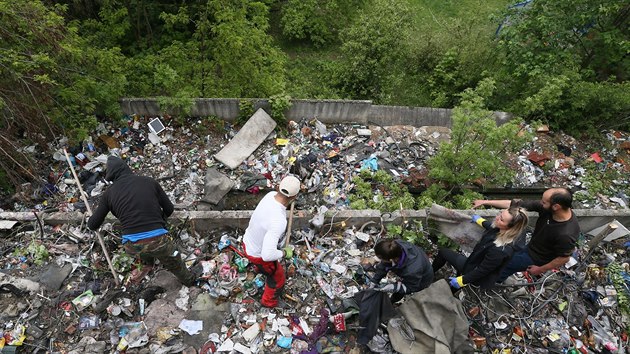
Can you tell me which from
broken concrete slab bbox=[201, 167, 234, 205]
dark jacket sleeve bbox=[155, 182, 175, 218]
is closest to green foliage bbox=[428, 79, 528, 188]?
broken concrete slab bbox=[201, 167, 234, 205]

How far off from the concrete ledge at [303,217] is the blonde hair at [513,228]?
3.94 ft

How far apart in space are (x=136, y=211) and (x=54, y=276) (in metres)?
1.56

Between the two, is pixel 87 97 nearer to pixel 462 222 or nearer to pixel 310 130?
pixel 310 130

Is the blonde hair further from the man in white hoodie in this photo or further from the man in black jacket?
the man in black jacket

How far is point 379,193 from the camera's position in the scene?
A: 5.70m

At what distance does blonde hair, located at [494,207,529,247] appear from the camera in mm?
3402

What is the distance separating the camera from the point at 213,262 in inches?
178

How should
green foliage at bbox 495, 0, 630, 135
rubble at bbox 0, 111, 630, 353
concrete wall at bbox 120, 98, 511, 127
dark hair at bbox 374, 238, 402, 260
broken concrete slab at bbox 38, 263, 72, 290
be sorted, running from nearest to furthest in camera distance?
dark hair at bbox 374, 238, 402, 260, rubble at bbox 0, 111, 630, 353, broken concrete slab at bbox 38, 263, 72, 290, concrete wall at bbox 120, 98, 511, 127, green foliage at bbox 495, 0, 630, 135

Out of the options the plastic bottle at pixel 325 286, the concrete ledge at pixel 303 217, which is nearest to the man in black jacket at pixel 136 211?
the concrete ledge at pixel 303 217

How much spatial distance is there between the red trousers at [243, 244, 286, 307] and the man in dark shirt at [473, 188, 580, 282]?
254cm

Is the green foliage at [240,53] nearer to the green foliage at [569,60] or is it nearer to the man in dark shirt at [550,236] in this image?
the green foliage at [569,60]

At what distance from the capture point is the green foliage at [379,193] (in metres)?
5.21

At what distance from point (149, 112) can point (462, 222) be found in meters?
5.50

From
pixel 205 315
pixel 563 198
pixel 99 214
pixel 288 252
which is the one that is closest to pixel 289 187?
pixel 288 252
